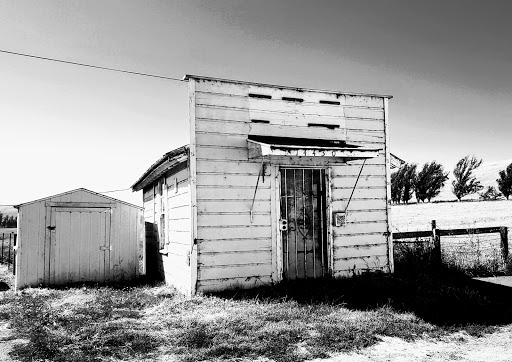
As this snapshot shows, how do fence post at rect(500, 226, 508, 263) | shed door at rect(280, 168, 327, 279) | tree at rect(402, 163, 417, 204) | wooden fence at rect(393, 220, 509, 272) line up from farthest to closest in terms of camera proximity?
tree at rect(402, 163, 417, 204) → fence post at rect(500, 226, 508, 263) → wooden fence at rect(393, 220, 509, 272) → shed door at rect(280, 168, 327, 279)

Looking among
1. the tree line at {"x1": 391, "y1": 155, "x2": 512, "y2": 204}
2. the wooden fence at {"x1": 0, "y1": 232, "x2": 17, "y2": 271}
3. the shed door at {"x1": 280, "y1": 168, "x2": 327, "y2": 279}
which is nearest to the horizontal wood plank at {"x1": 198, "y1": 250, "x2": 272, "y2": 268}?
the shed door at {"x1": 280, "y1": 168, "x2": 327, "y2": 279}

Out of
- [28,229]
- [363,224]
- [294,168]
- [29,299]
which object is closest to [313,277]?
[363,224]

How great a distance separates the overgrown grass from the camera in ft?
17.2

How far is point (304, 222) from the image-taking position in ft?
31.4

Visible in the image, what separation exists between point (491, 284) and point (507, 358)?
4.66m

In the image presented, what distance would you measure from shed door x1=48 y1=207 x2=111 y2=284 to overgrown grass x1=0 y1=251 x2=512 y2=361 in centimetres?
126

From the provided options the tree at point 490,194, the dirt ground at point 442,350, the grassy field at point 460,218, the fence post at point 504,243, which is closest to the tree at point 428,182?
the tree at point 490,194

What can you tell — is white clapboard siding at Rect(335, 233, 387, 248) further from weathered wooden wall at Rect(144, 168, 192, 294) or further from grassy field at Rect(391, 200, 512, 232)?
grassy field at Rect(391, 200, 512, 232)

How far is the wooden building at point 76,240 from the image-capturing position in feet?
34.5

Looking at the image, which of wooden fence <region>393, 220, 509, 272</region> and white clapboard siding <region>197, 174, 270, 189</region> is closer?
white clapboard siding <region>197, 174, 270, 189</region>

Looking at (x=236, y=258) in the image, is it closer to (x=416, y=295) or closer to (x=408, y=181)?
(x=416, y=295)

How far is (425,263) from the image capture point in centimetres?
1053

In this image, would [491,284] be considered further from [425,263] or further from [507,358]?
[507,358]

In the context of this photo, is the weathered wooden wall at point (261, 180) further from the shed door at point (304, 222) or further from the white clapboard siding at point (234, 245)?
the shed door at point (304, 222)
